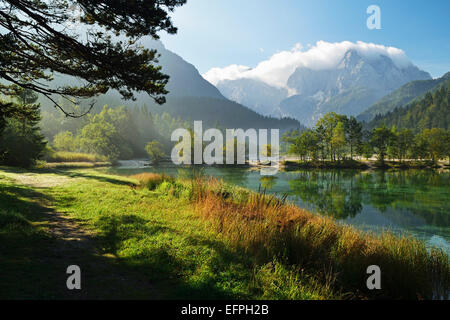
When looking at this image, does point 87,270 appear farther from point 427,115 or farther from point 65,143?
point 427,115

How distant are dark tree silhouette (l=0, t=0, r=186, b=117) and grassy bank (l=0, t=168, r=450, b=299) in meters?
4.26

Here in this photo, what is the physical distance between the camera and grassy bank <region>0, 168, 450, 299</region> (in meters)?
3.95

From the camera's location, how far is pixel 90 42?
7.55 meters

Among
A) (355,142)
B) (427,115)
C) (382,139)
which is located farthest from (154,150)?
(427,115)

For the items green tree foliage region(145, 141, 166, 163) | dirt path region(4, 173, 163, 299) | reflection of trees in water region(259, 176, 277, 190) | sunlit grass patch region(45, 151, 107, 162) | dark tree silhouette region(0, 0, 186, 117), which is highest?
dark tree silhouette region(0, 0, 186, 117)

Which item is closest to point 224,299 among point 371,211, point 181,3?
point 181,3

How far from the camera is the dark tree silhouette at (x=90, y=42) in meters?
7.49

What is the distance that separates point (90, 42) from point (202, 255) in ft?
24.0

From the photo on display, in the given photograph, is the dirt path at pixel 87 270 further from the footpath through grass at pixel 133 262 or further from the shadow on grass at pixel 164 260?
the shadow on grass at pixel 164 260

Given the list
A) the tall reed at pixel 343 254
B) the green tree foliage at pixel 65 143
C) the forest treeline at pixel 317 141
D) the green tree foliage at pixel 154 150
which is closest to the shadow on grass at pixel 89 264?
the tall reed at pixel 343 254

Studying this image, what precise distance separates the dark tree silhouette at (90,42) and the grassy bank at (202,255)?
4.26 meters

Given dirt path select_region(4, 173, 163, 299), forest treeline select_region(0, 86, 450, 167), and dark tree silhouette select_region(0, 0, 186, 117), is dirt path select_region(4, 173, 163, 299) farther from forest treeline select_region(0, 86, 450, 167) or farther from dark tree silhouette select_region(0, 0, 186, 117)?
forest treeline select_region(0, 86, 450, 167)

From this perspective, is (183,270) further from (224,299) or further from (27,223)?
(27,223)

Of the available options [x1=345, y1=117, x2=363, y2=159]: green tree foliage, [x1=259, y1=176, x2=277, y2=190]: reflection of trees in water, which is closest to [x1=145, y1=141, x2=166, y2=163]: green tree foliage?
[x1=259, y1=176, x2=277, y2=190]: reflection of trees in water
